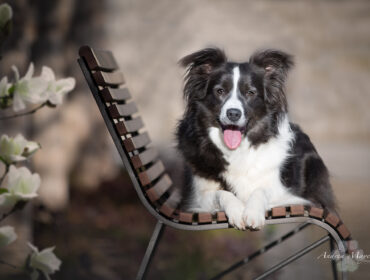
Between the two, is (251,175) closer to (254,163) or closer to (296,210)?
(254,163)

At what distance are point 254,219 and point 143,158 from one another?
0.71 metres

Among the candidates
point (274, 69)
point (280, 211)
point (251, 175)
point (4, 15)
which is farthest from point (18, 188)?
point (274, 69)

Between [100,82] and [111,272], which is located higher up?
[100,82]

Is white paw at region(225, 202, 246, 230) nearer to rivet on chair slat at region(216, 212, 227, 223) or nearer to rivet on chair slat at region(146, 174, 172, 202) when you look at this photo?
rivet on chair slat at region(216, 212, 227, 223)

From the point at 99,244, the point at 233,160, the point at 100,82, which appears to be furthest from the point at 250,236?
the point at 100,82

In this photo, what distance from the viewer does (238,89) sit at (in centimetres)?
243

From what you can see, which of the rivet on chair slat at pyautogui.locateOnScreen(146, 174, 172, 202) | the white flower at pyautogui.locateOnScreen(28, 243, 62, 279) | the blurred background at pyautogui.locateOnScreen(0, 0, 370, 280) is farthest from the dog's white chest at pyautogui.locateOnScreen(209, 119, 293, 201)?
the white flower at pyautogui.locateOnScreen(28, 243, 62, 279)

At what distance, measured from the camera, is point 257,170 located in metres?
2.55

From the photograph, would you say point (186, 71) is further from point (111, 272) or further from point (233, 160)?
point (111, 272)

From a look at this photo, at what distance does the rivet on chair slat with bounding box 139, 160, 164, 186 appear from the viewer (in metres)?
2.39

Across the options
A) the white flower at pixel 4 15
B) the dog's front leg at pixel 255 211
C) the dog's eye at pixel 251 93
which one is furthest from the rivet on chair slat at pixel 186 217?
the white flower at pixel 4 15

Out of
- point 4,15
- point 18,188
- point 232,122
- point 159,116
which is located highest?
point 4,15

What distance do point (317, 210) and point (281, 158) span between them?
412 millimetres

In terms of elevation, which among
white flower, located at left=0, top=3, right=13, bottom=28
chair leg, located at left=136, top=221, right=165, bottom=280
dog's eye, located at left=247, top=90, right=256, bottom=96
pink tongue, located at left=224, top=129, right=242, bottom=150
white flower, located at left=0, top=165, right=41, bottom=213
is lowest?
chair leg, located at left=136, top=221, right=165, bottom=280
